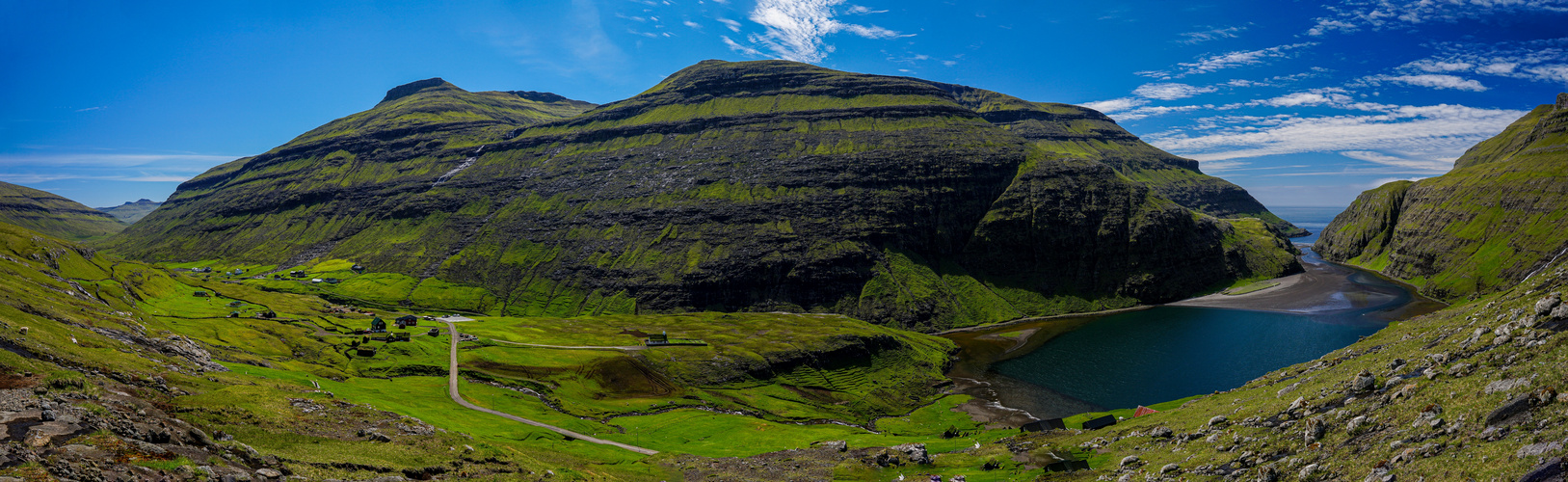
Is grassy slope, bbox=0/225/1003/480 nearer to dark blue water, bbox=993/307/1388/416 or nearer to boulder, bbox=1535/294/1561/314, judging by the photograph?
dark blue water, bbox=993/307/1388/416

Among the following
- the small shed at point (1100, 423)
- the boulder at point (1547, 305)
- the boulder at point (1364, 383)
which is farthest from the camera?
the small shed at point (1100, 423)

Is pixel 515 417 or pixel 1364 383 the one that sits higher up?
pixel 1364 383

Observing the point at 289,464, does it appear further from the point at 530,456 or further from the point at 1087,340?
the point at 1087,340

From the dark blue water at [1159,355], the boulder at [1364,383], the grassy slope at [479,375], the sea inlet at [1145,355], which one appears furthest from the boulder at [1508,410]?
the dark blue water at [1159,355]

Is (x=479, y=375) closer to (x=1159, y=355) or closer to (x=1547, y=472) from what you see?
(x=1547, y=472)

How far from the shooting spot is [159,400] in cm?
4247

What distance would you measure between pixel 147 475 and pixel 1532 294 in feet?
272

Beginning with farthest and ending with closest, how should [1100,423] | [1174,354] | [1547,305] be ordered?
[1174,354], [1100,423], [1547,305]

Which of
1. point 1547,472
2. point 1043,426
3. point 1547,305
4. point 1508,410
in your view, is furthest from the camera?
point 1043,426

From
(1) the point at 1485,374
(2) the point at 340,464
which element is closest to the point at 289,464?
(2) the point at 340,464

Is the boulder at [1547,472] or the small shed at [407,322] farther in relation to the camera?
the small shed at [407,322]

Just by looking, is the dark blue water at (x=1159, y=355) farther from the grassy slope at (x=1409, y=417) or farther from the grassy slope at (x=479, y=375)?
the grassy slope at (x=1409, y=417)

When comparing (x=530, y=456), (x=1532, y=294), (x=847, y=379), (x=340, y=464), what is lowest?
(x=847, y=379)

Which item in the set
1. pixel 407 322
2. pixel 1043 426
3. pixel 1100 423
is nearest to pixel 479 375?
pixel 407 322
